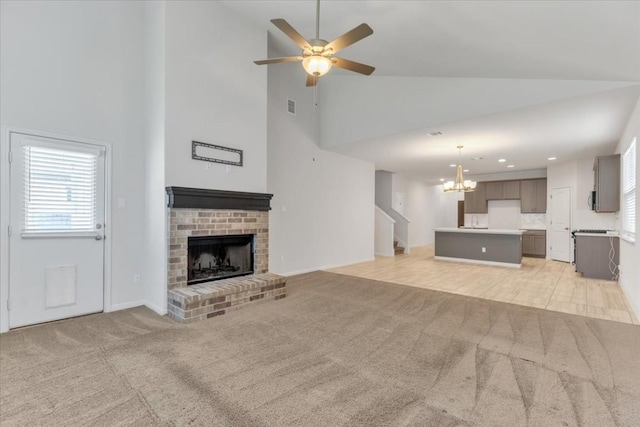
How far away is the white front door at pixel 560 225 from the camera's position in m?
8.01

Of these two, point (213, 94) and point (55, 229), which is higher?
point (213, 94)

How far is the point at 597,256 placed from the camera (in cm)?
583

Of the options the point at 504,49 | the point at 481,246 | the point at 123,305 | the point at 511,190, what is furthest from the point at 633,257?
the point at 123,305

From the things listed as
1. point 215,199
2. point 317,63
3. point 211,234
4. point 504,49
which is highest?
point 504,49

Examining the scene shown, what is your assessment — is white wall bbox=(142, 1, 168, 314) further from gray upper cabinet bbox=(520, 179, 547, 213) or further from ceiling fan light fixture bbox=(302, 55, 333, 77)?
gray upper cabinet bbox=(520, 179, 547, 213)

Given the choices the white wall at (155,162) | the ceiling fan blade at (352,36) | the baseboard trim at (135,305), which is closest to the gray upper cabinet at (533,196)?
the ceiling fan blade at (352,36)

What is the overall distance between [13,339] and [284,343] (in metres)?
2.71

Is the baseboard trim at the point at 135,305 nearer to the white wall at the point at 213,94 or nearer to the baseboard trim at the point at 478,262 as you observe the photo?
the white wall at the point at 213,94

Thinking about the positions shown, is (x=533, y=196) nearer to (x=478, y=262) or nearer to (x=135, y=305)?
(x=478, y=262)

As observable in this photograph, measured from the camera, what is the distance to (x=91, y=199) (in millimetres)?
3744

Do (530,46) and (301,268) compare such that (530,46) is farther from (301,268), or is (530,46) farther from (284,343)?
(301,268)

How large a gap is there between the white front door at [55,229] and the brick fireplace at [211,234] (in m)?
0.98

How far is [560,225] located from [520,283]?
13.5 feet

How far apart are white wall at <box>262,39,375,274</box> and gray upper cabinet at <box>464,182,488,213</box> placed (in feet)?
16.5
